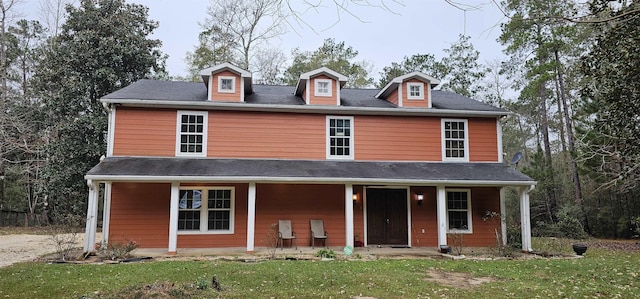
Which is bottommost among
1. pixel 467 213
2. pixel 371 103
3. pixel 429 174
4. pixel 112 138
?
pixel 467 213

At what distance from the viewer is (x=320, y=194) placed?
44.1ft

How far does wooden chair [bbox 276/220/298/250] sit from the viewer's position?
12.6 metres

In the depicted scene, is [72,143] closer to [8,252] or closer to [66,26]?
[66,26]

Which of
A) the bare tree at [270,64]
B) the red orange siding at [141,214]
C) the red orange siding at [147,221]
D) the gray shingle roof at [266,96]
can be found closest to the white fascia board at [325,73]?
the gray shingle roof at [266,96]

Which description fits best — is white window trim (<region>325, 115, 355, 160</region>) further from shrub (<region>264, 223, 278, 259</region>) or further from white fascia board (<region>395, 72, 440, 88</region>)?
shrub (<region>264, 223, 278, 259</region>)

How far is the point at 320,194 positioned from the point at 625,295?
842 cm

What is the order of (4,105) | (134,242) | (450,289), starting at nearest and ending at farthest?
(450,289)
(134,242)
(4,105)

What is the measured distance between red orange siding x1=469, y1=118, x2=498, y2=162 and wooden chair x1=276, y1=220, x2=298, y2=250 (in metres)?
6.45

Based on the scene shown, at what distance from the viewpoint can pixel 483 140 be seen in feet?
46.8

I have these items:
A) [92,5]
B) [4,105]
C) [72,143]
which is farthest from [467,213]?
[4,105]

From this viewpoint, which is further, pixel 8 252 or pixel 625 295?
pixel 8 252

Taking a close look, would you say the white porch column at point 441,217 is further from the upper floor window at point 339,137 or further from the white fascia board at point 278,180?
the upper floor window at point 339,137

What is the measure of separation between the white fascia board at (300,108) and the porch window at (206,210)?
101 inches

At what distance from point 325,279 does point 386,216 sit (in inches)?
256
